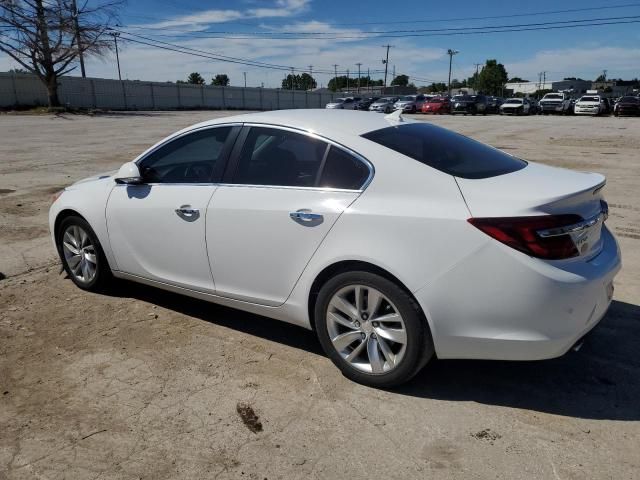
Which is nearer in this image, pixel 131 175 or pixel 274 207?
pixel 274 207

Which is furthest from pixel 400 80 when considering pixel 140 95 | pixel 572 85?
pixel 140 95

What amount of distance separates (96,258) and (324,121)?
242 centimetres

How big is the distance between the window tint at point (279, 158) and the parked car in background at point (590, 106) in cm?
4677

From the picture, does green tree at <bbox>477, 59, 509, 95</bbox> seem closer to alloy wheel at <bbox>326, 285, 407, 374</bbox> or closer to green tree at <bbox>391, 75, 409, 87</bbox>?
green tree at <bbox>391, 75, 409, 87</bbox>

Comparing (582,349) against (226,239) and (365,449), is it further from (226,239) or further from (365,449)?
(226,239)

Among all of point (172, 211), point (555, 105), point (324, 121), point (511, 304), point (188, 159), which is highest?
point (324, 121)

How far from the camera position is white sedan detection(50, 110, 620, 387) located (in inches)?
107

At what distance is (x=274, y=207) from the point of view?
133 inches

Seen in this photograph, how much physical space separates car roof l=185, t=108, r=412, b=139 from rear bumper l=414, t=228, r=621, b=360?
3.88ft

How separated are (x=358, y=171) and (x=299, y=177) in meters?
0.43

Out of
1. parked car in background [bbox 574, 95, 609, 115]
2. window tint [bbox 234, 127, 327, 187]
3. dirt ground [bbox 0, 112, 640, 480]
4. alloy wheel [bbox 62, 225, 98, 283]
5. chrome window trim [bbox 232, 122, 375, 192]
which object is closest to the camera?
dirt ground [bbox 0, 112, 640, 480]

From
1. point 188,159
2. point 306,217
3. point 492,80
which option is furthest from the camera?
point 492,80

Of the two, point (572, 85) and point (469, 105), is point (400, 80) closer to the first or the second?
point (572, 85)

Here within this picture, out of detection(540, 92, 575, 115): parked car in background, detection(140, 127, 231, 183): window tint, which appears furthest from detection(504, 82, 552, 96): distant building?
detection(140, 127, 231, 183): window tint
